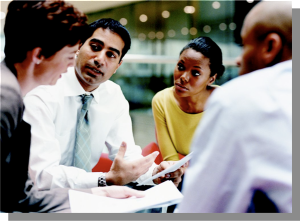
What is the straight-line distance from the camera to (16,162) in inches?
39.6

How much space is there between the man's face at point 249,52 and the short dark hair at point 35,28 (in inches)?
24.4

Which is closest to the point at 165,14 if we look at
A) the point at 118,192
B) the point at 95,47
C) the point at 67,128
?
the point at 95,47

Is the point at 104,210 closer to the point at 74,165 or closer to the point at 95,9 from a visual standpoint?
the point at 74,165

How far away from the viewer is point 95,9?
59.4 inches

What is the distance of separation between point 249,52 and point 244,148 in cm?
37

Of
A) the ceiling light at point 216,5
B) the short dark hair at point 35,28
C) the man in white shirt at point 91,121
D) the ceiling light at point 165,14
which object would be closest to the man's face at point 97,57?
the man in white shirt at point 91,121

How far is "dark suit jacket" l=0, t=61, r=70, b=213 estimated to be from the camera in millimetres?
872

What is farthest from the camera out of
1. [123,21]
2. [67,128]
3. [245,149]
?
[123,21]

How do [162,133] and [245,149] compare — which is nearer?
[245,149]

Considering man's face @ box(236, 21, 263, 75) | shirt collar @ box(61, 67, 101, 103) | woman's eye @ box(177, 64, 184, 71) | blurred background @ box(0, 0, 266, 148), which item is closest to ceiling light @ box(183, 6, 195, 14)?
blurred background @ box(0, 0, 266, 148)

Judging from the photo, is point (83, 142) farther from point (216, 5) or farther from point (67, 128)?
point (216, 5)

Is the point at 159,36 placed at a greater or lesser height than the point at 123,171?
greater
